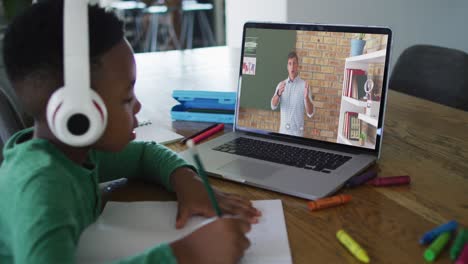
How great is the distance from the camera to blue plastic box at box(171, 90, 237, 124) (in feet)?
4.10

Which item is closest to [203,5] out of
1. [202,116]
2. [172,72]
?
[172,72]

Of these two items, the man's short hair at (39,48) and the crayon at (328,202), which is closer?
the man's short hair at (39,48)

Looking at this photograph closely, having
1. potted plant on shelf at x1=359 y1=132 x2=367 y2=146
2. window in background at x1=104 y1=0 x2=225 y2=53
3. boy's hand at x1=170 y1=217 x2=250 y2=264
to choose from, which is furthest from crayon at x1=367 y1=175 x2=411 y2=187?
window in background at x1=104 y1=0 x2=225 y2=53

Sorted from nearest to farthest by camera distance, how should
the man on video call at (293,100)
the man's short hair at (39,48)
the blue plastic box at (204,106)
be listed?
the man's short hair at (39,48), the man on video call at (293,100), the blue plastic box at (204,106)

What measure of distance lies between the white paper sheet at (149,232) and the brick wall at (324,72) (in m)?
0.27

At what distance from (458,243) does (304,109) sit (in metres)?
0.46

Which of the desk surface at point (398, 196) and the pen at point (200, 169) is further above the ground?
the pen at point (200, 169)

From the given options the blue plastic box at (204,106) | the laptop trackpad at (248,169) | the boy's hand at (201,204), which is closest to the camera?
the boy's hand at (201,204)

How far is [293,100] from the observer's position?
1.05 m

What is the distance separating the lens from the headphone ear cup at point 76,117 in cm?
59

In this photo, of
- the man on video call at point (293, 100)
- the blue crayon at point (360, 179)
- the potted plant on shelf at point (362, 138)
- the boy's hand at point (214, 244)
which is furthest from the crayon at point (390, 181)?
the boy's hand at point (214, 244)

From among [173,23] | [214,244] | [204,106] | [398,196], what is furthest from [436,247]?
[173,23]

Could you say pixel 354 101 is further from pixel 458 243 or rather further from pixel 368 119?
pixel 458 243

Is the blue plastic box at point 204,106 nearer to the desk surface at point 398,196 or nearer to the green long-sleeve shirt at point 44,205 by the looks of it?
the desk surface at point 398,196
